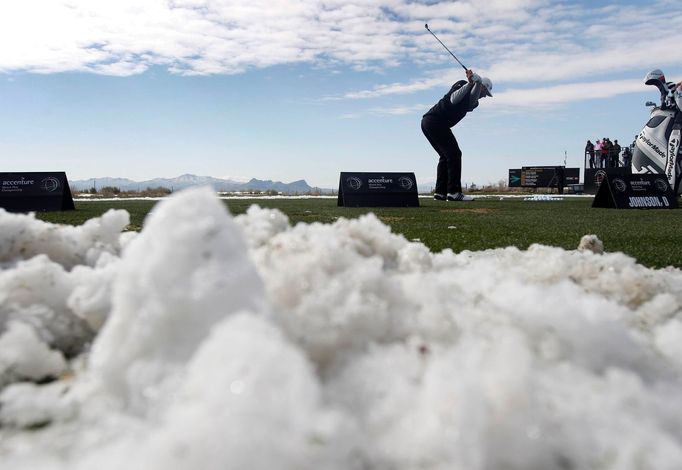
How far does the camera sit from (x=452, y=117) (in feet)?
38.9

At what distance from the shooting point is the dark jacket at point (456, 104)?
11.6m

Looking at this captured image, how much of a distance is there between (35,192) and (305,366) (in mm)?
10241

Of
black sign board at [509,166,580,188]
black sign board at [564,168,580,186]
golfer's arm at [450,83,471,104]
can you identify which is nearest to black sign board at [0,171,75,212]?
golfer's arm at [450,83,471,104]

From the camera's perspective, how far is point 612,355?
1.16 metres

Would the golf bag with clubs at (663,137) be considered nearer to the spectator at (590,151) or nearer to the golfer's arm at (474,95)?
the golfer's arm at (474,95)

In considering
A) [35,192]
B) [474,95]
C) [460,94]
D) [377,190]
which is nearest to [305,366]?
[377,190]

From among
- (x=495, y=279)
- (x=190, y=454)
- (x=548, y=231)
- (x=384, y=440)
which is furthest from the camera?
(x=548, y=231)

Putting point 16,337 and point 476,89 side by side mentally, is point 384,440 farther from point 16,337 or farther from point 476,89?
point 476,89

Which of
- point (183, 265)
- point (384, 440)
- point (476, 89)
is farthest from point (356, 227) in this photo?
point (476, 89)

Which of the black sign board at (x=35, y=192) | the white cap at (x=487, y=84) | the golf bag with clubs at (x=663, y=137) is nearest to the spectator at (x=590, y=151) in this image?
the golf bag with clubs at (x=663, y=137)

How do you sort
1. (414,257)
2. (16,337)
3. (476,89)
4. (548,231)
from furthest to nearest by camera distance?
(476,89)
(548,231)
(414,257)
(16,337)

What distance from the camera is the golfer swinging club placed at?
11.6m

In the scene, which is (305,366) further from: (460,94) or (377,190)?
(460,94)

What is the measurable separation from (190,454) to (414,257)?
117 cm
